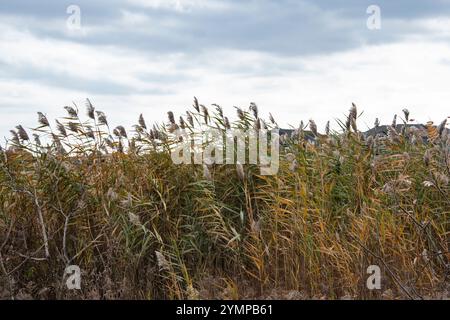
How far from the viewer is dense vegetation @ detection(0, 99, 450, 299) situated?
706 centimetres

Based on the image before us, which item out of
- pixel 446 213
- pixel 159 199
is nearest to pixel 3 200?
pixel 159 199

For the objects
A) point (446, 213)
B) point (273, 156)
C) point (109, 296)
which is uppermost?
point (273, 156)

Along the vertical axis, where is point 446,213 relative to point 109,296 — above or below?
above

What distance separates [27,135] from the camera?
812cm

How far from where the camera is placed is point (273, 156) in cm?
819

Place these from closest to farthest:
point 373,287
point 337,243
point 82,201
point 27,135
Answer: point 373,287, point 337,243, point 82,201, point 27,135

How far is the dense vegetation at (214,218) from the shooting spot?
278 inches

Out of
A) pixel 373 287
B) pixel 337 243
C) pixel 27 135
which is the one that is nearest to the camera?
pixel 373 287

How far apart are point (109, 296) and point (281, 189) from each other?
2.22 meters

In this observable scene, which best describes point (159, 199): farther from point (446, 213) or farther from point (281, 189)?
point (446, 213)

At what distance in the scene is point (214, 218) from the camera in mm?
7539

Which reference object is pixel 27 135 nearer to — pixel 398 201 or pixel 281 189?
pixel 281 189

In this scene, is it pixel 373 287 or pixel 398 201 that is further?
pixel 398 201

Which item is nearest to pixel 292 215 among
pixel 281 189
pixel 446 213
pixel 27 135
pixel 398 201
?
pixel 281 189
